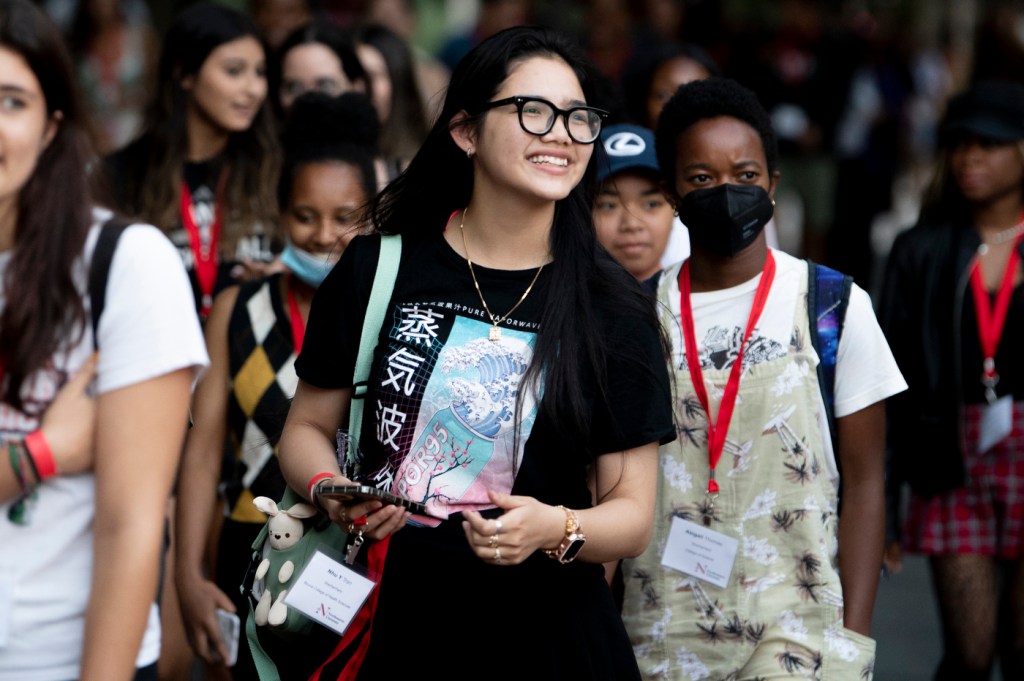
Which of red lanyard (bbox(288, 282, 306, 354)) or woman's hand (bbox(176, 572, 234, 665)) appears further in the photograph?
red lanyard (bbox(288, 282, 306, 354))

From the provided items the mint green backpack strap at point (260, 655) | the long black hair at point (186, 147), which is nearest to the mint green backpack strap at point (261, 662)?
the mint green backpack strap at point (260, 655)

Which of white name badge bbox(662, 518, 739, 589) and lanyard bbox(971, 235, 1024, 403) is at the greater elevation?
lanyard bbox(971, 235, 1024, 403)

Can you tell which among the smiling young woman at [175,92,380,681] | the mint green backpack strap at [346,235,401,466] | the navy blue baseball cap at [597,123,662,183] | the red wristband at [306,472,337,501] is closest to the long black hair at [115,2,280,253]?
the smiling young woman at [175,92,380,681]

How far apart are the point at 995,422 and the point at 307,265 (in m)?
2.44

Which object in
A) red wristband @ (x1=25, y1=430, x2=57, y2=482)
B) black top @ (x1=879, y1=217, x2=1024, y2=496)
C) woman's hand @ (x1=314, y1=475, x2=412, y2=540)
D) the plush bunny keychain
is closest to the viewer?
red wristband @ (x1=25, y1=430, x2=57, y2=482)

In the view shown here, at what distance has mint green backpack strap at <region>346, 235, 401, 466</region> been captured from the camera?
10.4 ft

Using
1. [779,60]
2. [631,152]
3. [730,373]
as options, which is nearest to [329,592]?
[730,373]

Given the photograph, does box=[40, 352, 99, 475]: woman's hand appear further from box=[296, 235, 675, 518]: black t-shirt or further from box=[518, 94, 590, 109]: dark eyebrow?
box=[518, 94, 590, 109]: dark eyebrow

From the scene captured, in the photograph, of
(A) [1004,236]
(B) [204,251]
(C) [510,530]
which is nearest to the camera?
(C) [510,530]

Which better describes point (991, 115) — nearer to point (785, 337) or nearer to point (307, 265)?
point (785, 337)

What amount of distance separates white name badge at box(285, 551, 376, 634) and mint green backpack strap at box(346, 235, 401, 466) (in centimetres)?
26

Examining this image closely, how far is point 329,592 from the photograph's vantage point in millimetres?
3066

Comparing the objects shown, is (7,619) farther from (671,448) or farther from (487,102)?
(671,448)

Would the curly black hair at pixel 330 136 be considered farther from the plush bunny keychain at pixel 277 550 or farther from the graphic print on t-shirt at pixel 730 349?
the plush bunny keychain at pixel 277 550
